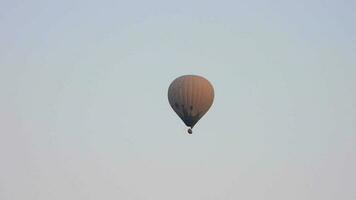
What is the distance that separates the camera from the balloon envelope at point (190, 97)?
13688 cm

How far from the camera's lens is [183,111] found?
137 m

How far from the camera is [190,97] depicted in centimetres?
13738

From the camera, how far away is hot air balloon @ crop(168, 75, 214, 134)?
137 metres

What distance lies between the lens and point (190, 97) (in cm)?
13738

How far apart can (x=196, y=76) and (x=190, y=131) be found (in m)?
11.5

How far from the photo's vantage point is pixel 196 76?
141m

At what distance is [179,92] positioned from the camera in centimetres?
13838

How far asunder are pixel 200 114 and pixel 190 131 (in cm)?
604

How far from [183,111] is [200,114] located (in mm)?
2705

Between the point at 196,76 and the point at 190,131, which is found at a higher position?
the point at 196,76

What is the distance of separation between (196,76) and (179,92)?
4283 mm

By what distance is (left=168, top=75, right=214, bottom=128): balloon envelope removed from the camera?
13688 centimetres
